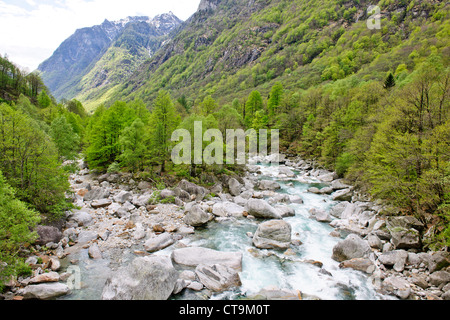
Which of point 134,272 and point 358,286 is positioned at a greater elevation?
point 134,272

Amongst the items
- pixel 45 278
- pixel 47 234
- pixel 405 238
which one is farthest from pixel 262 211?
pixel 47 234

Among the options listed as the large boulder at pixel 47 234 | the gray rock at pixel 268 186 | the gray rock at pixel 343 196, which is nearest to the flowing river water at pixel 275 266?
the large boulder at pixel 47 234

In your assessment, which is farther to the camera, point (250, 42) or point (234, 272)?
point (250, 42)

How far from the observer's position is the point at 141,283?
413 inches

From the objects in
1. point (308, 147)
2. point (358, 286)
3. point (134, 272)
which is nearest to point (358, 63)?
point (308, 147)

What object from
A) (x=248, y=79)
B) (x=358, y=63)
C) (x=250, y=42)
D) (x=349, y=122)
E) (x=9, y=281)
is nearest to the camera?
(x=9, y=281)

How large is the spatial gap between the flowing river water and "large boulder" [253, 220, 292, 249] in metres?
0.49

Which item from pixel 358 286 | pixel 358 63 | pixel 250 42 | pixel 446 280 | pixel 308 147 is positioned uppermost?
pixel 250 42

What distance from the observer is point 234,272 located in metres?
12.6

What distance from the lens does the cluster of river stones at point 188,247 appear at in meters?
10.9

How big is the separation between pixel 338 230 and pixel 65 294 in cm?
1872

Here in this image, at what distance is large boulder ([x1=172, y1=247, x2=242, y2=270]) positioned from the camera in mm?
13656

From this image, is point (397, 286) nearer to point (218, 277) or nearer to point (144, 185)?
point (218, 277)
